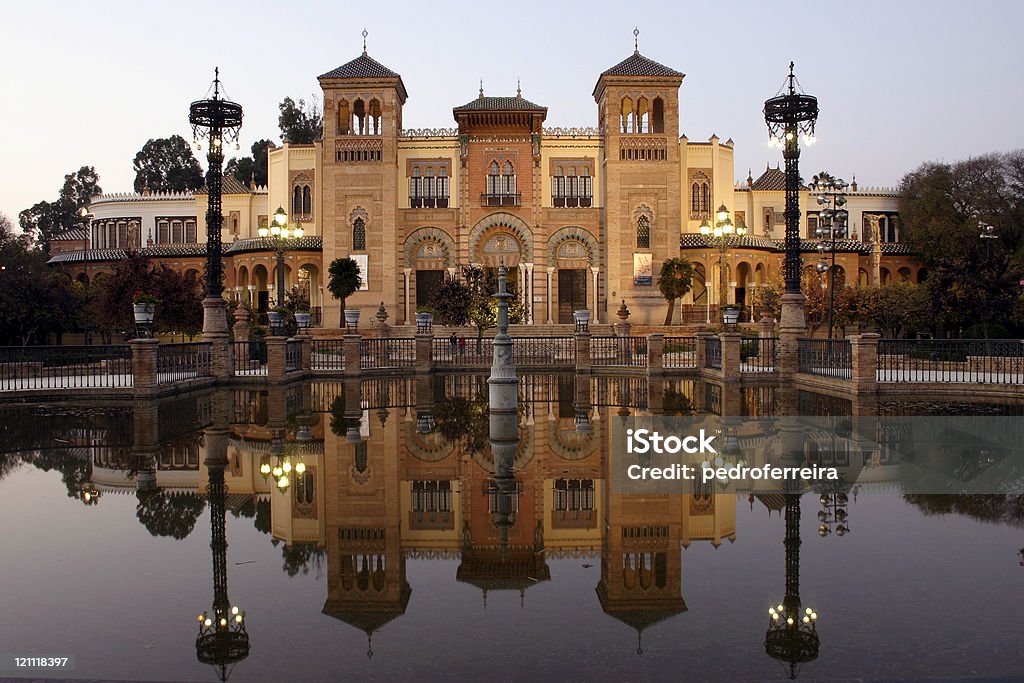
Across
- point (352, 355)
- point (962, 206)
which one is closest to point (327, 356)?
point (352, 355)

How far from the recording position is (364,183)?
4528cm

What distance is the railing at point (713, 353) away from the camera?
22.7m

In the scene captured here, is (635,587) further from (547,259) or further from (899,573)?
(547,259)

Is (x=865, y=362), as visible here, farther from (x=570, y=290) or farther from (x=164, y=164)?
(x=164, y=164)

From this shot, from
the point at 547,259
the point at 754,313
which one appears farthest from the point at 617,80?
the point at 754,313

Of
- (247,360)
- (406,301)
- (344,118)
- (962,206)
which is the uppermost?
(344,118)

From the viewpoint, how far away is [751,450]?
10.4 meters

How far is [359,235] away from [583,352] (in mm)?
23126

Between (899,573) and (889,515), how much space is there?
5.61 feet

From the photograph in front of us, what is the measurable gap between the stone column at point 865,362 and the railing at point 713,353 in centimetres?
496

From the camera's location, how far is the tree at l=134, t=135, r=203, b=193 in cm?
7269

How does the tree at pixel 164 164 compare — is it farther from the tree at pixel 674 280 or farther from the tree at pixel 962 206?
the tree at pixel 962 206

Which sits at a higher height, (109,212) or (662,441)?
(109,212)

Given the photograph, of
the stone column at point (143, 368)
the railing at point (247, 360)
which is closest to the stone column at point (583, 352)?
the railing at point (247, 360)
